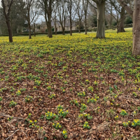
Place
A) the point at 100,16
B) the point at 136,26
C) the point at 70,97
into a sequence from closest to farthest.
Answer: the point at 70,97, the point at 136,26, the point at 100,16

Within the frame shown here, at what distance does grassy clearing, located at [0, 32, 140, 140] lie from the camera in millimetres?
3320

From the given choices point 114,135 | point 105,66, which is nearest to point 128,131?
point 114,135

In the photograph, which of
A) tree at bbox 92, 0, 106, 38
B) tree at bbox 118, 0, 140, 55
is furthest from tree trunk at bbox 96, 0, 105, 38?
tree at bbox 118, 0, 140, 55

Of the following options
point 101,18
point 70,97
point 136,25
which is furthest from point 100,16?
point 70,97

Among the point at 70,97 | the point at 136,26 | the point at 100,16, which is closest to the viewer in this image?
the point at 70,97

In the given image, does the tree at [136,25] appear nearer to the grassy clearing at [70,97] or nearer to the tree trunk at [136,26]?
the tree trunk at [136,26]

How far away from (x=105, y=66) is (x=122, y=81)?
4.96 feet

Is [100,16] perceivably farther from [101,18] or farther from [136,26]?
[136,26]

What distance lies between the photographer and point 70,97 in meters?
4.73

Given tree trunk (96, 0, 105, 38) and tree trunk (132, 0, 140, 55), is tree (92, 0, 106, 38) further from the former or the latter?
tree trunk (132, 0, 140, 55)

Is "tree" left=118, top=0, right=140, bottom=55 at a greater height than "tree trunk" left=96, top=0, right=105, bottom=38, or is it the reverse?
"tree trunk" left=96, top=0, right=105, bottom=38

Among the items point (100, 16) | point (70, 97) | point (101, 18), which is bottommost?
point (70, 97)

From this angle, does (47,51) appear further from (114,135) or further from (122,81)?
(114,135)

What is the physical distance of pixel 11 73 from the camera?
21.1 ft
